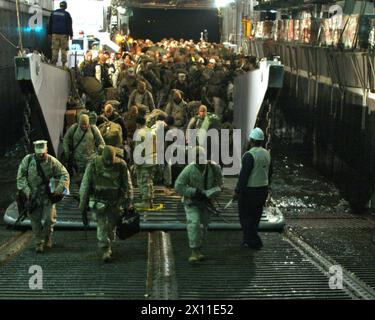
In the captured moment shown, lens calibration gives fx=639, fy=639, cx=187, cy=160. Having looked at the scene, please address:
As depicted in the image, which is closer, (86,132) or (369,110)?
(86,132)

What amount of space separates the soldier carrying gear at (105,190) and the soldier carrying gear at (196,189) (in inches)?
29.9

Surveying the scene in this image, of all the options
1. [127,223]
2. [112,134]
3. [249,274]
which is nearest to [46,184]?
[127,223]

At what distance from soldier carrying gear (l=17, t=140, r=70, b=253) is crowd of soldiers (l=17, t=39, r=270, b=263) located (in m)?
0.01

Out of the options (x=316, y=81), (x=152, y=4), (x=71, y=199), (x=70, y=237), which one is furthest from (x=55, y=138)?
(x=152, y=4)

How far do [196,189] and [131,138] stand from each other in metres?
5.10

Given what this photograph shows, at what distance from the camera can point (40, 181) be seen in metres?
9.02

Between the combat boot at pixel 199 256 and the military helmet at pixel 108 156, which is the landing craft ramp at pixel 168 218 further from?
the military helmet at pixel 108 156

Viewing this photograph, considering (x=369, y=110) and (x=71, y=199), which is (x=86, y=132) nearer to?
(x=71, y=199)

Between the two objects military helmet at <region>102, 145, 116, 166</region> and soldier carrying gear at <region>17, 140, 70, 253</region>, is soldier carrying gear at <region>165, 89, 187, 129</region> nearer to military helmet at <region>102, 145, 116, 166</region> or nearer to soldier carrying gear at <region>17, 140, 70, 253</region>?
soldier carrying gear at <region>17, 140, 70, 253</region>

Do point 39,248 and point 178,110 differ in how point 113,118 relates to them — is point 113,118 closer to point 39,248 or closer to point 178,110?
point 178,110

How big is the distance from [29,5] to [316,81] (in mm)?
11505

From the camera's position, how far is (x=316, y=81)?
63.1ft

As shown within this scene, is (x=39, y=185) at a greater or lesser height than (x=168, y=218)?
greater

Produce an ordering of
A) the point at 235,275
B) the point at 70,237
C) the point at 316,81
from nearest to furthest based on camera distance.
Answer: the point at 235,275 → the point at 70,237 → the point at 316,81
